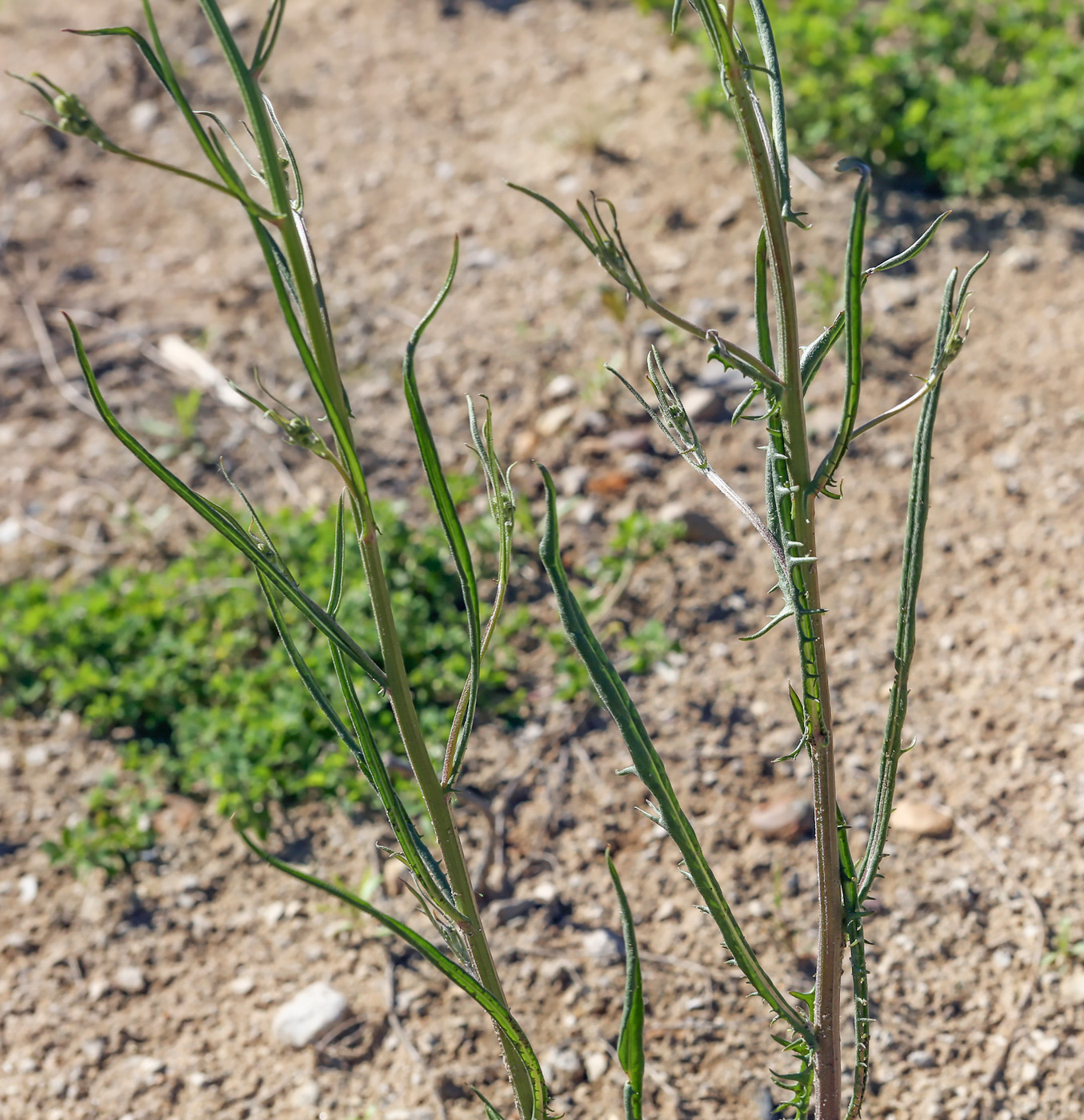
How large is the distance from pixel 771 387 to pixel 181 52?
5445 mm

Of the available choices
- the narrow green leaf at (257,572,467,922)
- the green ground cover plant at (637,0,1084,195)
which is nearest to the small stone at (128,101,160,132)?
the green ground cover plant at (637,0,1084,195)

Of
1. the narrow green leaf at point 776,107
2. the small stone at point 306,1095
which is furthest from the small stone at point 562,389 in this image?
the narrow green leaf at point 776,107

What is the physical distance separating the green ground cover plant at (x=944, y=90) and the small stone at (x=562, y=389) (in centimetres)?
131

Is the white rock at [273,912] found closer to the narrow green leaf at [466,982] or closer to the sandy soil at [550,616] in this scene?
the sandy soil at [550,616]

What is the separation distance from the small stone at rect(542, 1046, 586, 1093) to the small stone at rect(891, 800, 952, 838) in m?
0.75

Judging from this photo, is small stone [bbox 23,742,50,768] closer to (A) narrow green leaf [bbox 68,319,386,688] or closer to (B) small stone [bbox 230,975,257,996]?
(B) small stone [bbox 230,975,257,996]

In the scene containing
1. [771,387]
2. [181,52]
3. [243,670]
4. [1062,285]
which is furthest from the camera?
[181,52]

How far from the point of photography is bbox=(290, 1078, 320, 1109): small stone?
1842 mm

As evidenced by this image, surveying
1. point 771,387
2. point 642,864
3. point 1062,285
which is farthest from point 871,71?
point 771,387

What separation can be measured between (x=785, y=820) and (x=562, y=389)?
165 cm

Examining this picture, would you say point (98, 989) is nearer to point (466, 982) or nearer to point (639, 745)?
point (466, 982)

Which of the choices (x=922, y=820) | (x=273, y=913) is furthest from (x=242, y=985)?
(x=922, y=820)

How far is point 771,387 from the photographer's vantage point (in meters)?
0.97

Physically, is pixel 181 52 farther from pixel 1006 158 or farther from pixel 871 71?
pixel 1006 158
